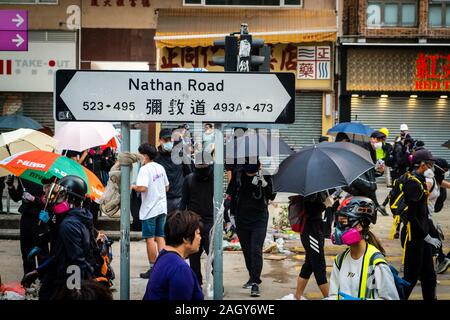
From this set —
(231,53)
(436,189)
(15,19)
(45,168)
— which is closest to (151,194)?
(231,53)

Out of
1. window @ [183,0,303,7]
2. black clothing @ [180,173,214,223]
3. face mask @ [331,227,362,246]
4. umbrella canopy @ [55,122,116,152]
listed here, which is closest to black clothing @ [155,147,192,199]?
umbrella canopy @ [55,122,116,152]

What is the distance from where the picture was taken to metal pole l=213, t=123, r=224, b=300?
596 centimetres

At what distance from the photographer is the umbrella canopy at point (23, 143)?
31.5 ft

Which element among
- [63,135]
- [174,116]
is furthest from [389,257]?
[174,116]

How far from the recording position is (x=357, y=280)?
479cm

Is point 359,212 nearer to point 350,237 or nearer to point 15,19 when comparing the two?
point 350,237

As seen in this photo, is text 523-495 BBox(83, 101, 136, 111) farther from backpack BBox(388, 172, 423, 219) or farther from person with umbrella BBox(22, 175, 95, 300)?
backpack BBox(388, 172, 423, 219)

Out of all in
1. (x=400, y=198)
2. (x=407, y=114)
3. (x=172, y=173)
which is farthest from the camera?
(x=407, y=114)

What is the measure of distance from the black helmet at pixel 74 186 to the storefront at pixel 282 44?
640 inches

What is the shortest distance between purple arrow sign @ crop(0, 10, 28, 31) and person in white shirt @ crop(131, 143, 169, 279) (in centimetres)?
1329

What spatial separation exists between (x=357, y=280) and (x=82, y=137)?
6990 mm

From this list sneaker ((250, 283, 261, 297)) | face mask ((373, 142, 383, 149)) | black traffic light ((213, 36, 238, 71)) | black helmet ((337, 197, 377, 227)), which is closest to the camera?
black helmet ((337, 197, 377, 227))

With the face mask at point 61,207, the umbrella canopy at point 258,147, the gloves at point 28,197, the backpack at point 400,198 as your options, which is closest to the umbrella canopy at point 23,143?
the gloves at point 28,197

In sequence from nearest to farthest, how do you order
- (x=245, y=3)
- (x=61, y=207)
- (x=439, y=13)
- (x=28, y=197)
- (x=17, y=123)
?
1. (x=61, y=207)
2. (x=28, y=197)
3. (x=17, y=123)
4. (x=439, y=13)
5. (x=245, y=3)
